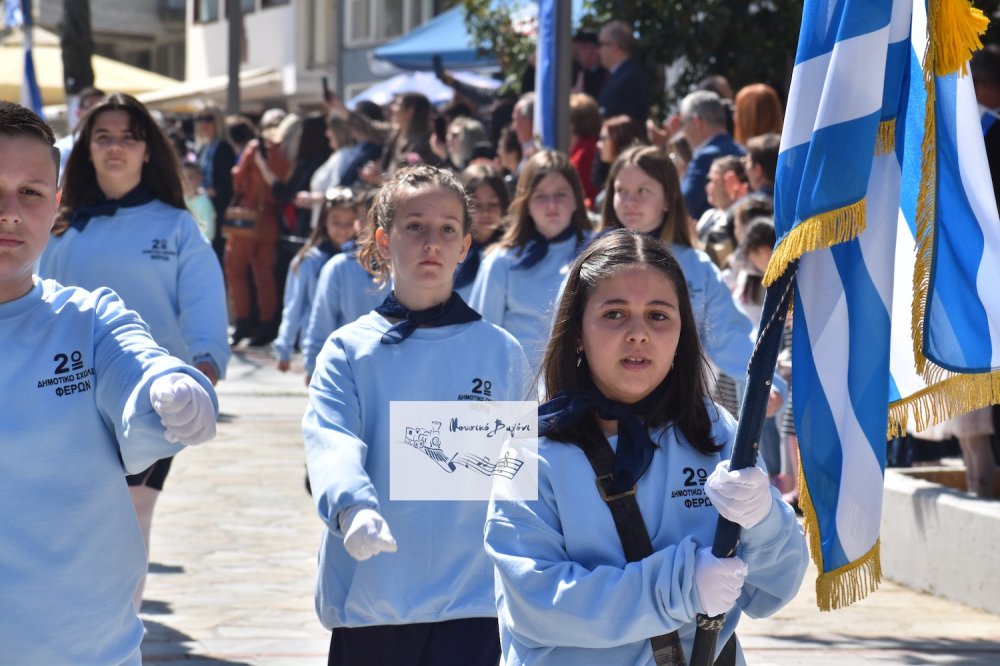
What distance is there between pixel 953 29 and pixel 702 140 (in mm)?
6821

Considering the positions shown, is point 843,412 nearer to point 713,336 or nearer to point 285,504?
point 713,336

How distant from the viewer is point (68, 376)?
338 cm

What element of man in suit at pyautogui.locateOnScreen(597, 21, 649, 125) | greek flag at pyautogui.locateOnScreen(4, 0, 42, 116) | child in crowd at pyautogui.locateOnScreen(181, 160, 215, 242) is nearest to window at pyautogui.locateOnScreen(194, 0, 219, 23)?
greek flag at pyautogui.locateOnScreen(4, 0, 42, 116)

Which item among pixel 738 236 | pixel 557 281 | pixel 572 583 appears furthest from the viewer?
pixel 738 236

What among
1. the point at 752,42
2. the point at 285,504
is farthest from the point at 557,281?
the point at 752,42

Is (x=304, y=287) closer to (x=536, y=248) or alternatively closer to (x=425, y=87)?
(x=536, y=248)

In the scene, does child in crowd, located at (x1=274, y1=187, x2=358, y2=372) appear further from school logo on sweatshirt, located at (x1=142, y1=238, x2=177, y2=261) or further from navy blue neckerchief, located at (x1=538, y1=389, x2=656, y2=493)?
navy blue neckerchief, located at (x1=538, y1=389, x2=656, y2=493)

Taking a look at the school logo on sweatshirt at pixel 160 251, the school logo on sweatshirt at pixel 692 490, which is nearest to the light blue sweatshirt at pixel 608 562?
the school logo on sweatshirt at pixel 692 490

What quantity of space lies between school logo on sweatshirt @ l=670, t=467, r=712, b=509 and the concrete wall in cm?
389

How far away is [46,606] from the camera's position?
3.29 m

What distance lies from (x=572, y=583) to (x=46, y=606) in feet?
3.62

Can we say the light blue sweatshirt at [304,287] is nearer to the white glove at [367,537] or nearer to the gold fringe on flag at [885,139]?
the white glove at [367,537]

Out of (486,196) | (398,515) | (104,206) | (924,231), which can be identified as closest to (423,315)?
(398,515)

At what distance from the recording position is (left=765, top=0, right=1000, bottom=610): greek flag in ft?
11.1
